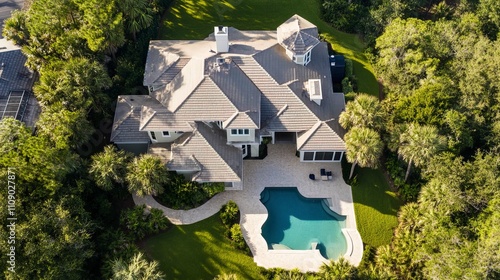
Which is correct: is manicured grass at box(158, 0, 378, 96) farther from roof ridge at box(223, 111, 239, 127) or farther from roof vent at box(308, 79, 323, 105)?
roof ridge at box(223, 111, 239, 127)

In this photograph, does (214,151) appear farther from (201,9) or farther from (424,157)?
(201,9)

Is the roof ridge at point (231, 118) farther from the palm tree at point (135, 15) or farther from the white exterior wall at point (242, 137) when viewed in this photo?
the palm tree at point (135, 15)

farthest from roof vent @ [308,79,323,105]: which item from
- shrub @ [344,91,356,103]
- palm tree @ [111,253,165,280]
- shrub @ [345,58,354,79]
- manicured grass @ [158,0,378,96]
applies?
palm tree @ [111,253,165,280]

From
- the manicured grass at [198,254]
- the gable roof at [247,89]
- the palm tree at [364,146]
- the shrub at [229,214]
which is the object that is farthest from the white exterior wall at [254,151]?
the palm tree at [364,146]

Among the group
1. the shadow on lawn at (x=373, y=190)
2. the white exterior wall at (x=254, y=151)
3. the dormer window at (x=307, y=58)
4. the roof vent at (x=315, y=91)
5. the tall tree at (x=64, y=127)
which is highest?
the dormer window at (x=307, y=58)

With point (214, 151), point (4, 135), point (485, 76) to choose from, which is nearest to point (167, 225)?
point (214, 151)

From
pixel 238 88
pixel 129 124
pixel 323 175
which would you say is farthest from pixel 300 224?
pixel 129 124
